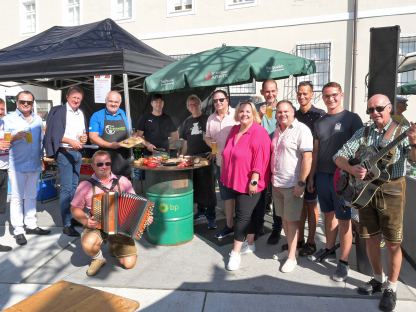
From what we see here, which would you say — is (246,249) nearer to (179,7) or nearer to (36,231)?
(36,231)

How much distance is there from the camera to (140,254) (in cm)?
424

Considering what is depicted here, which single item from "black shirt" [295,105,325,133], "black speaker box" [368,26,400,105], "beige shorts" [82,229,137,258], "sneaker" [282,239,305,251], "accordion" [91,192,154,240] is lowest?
"sneaker" [282,239,305,251]

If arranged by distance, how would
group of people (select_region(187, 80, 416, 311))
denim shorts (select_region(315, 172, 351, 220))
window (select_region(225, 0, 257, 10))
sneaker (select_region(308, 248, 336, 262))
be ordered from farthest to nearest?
window (select_region(225, 0, 257, 10)) < sneaker (select_region(308, 248, 336, 262)) < denim shorts (select_region(315, 172, 351, 220)) < group of people (select_region(187, 80, 416, 311))

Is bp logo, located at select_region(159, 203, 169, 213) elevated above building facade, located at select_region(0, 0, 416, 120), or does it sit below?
below

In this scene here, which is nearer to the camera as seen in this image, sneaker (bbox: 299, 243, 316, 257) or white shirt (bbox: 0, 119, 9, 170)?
sneaker (bbox: 299, 243, 316, 257)

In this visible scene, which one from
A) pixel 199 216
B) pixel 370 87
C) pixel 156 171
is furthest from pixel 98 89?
pixel 370 87

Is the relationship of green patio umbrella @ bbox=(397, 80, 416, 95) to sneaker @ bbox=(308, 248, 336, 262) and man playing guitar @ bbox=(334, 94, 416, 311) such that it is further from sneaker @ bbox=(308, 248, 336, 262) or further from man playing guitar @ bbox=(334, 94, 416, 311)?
man playing guitar @ bbox=(334, 94, 416, 311)

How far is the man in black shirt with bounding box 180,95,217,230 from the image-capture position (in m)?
4.98

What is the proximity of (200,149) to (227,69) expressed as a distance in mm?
1227

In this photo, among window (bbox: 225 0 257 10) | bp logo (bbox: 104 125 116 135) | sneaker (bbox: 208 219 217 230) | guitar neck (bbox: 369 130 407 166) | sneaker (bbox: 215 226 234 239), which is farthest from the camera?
window (bbox: 225 0 257 10)

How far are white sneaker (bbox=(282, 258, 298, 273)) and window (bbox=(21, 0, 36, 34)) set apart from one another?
17150 millimetres

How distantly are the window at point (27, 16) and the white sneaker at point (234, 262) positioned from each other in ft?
55.2

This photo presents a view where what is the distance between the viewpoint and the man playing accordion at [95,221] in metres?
3.70

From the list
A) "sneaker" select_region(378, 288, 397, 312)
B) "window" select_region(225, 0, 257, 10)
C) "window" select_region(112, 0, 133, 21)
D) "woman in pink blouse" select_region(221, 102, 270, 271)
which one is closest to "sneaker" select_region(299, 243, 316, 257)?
"woman in pink blouse" select_region(221, 102, 270, 271)
